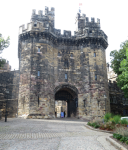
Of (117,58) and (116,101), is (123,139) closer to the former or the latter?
(117,58)

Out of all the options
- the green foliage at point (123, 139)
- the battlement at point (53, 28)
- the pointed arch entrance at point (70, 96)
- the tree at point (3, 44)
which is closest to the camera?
the green foliage at point (123, 139)

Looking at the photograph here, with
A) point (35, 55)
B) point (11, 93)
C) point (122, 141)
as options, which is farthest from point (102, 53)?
point (122, 141)

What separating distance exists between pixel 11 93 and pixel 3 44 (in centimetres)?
1073

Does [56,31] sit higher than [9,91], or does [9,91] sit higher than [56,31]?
[56,31]

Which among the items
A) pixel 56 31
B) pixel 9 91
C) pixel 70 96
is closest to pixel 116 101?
pixel 70 96

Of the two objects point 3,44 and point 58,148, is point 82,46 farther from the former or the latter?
point 58,148

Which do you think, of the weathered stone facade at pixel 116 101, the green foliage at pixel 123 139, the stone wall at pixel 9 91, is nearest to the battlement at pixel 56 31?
the stone wall at pixel 9 91

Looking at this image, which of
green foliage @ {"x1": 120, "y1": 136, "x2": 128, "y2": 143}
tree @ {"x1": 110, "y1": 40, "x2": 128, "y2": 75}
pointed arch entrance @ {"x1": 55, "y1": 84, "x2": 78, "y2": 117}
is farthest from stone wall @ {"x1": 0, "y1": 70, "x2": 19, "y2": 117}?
green foliage @ {"x1": 120, "y1": 136, "x2": 128, "y2": 143}

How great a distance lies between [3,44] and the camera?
22.1 metres

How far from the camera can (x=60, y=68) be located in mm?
26234

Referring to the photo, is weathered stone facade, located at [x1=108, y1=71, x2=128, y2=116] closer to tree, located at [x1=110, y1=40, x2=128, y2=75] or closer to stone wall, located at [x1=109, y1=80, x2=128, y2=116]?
stone wall, located at [x1=109, y1=80, x2=128, y2=116]

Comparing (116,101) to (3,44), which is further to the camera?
(116,101)

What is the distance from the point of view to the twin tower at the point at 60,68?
23375 mm

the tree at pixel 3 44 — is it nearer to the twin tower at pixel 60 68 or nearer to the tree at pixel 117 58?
the twin tower at pixel 60 68
